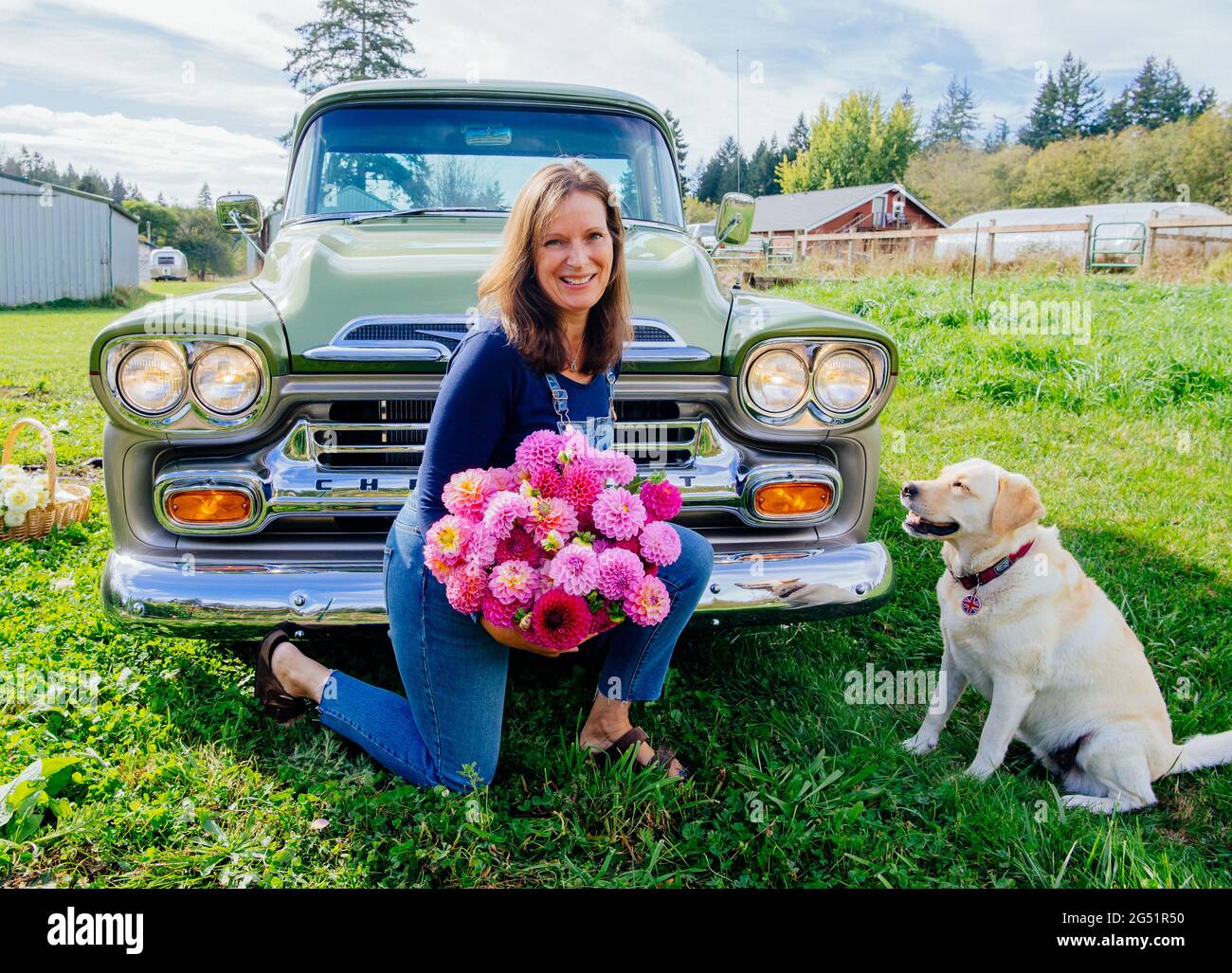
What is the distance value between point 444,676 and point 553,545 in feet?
1.57

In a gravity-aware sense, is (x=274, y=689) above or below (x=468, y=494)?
below

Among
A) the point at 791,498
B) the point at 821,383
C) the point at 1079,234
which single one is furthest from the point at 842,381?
the point at 1079,234

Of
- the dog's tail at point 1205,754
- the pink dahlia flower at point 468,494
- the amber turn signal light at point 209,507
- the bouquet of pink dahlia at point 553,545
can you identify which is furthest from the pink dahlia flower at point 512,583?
the dog's tail at point 1205,754

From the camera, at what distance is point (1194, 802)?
2.37 m

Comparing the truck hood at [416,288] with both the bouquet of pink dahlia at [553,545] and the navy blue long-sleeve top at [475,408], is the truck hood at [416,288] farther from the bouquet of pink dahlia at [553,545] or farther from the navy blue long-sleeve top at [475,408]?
the bouquet of pink dahlia at [553,545]

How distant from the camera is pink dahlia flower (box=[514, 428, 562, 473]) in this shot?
191 cm

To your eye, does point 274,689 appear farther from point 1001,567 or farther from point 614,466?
point 1001,567

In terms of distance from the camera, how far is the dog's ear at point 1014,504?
2.37 m

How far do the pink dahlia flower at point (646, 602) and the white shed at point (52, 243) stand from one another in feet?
74.4

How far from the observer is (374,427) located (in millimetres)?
2324

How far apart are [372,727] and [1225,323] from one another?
8306mm

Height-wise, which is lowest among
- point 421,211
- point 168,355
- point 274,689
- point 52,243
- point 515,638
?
point 274,689
